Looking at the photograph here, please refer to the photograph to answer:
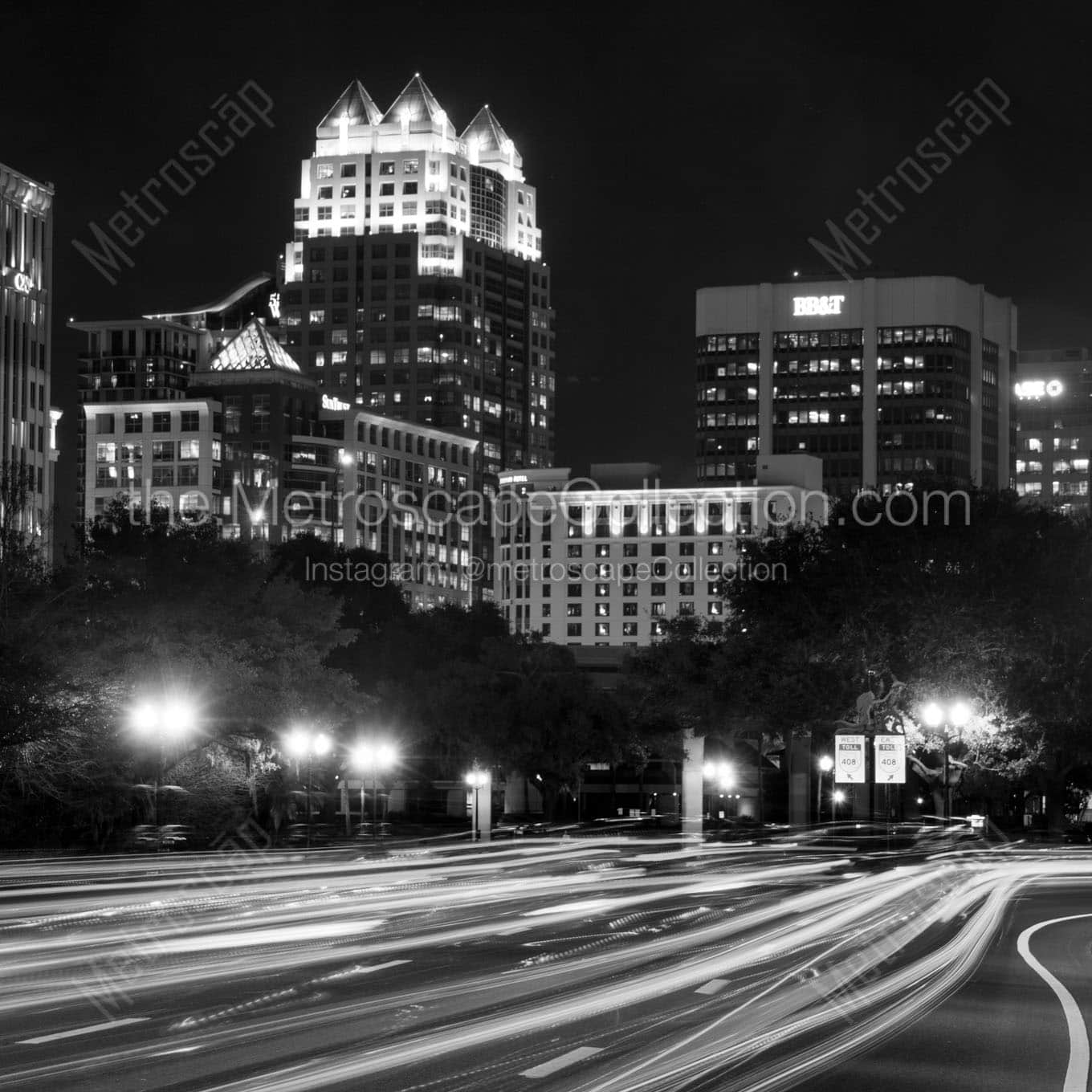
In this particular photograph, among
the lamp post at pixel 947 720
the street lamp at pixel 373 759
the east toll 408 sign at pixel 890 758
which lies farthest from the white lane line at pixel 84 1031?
the street lamp at pixel 373 759

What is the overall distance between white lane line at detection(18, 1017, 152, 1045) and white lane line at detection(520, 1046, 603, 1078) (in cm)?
447

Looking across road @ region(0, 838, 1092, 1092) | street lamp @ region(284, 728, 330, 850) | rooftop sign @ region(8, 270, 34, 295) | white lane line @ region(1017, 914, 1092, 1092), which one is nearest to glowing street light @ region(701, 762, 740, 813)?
street lamp @ region(284, 728, 330, 850)

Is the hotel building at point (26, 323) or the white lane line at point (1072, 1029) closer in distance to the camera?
the white lane line at point (1072, 1029)

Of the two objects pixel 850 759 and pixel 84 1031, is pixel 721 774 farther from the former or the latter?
pixel 84 1031

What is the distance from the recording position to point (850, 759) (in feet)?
145

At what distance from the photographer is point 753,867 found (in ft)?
151

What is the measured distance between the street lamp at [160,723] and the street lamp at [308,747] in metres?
6.35

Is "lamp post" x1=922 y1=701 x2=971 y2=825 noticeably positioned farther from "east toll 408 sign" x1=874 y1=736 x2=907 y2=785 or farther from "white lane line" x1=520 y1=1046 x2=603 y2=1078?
"white lane line" x1=520 y1=1046 x2=603 y2=1078

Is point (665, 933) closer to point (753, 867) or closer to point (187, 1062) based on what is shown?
point (187, 1062)

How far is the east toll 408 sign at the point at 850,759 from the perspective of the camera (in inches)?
1719

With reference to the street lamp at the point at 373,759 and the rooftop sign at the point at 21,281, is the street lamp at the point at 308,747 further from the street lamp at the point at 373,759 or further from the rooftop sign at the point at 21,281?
the rooftop sign at the point at 21,281

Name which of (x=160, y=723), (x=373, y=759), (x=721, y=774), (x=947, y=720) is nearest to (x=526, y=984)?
(x=160, y=723)

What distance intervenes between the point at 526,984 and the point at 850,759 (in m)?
25.1

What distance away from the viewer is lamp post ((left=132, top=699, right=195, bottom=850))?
5391 centimetres
